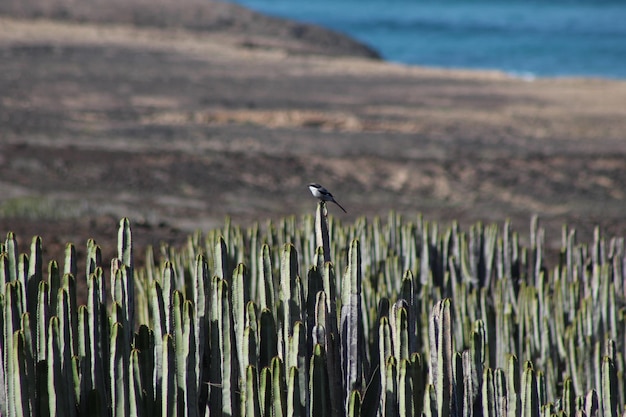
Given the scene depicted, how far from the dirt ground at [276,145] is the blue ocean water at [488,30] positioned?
48.6 feet

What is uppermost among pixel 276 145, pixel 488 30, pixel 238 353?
pixel 488 30

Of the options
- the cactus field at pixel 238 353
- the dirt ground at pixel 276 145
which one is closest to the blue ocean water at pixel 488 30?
the dirt ground at pixel 276 145

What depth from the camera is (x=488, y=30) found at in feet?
194

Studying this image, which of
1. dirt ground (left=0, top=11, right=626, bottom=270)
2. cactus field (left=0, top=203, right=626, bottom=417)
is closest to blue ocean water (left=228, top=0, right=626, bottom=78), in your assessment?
dirt ground (left=0, top=11, right=626, bottom=270)

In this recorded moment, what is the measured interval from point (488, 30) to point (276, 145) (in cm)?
4345

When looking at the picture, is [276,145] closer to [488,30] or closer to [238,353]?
[238,353]

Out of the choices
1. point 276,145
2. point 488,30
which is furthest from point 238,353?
point 488,30

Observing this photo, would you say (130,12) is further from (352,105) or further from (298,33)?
(352,105)

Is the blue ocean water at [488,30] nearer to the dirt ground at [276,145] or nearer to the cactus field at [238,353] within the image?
the dirt ground at [276,145]

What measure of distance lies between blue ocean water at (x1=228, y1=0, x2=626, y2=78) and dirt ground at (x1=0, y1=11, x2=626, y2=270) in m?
14.8

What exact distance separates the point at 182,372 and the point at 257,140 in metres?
14.4

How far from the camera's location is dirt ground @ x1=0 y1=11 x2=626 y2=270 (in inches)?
544

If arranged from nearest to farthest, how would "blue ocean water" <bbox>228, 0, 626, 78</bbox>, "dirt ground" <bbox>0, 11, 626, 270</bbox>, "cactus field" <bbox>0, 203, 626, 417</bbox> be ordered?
"cactus field" <bbox>0, 203, 626, 417</bbox> < "dirt ground" <bbox>0, 11, 626, 270</bbox> < "blue ocean water" <bbox>228, 0, 626, 78</bbox>

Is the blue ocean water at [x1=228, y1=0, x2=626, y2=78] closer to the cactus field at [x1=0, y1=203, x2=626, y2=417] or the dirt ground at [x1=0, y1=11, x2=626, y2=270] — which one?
the dirt ground at [x1=0, y1=11, x2=626, y2=270]
